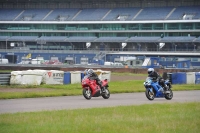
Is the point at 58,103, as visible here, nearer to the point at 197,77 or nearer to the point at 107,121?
the point at 107,121

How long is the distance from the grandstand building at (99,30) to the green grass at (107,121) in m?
76.9

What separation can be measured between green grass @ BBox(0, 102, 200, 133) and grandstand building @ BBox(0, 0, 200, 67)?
76873 millimetres

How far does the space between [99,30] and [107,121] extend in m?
94.4

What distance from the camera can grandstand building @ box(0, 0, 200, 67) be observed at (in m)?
103

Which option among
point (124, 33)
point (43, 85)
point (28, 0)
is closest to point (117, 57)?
point (124, 33)

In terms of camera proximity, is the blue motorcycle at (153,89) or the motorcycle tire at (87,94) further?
the motorcycle tire at (87,94)

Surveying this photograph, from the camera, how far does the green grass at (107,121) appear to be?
15227 mm

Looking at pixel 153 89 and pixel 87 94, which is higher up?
pixel 153 89

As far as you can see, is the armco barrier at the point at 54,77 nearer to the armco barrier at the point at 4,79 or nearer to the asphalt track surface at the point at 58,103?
the armco barrier at the point at 4,79

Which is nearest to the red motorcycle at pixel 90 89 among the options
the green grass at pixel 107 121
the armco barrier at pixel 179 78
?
the green grass at pixel 107 121

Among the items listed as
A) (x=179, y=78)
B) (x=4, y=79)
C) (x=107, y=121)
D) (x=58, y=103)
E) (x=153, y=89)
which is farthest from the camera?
(x=179, y=78)

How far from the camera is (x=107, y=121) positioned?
55.7ft

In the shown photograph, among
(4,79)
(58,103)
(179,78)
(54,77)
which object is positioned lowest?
(58,103)

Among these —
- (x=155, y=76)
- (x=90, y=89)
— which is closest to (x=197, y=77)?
(x=155, y=76)
